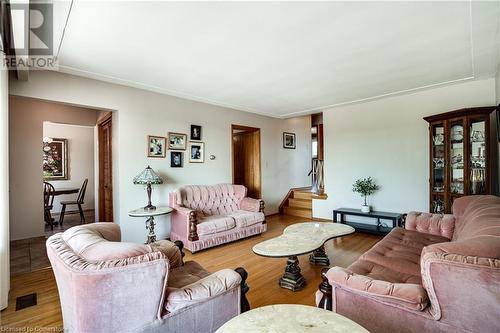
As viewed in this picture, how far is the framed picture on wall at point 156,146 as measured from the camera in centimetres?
393

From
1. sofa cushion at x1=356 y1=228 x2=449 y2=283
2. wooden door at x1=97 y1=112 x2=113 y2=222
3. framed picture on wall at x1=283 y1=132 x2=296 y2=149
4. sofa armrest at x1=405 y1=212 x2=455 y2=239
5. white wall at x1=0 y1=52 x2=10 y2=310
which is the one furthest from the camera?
framed picture on wall at x1=283 y1=132 x2=296 y2=149

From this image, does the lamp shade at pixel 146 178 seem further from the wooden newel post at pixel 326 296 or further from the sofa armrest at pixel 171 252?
the wooden newel post at pixel 326 296

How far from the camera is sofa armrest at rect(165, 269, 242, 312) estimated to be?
1.28m

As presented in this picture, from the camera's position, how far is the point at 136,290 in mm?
1154

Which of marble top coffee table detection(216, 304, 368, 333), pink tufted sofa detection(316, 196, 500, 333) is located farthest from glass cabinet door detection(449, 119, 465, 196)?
marble top coffee table detection(216, 304, 368, 333)

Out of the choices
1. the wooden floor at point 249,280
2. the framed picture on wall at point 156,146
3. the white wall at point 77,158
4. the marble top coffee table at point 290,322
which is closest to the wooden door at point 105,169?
the framed picture on wall at point 156,146

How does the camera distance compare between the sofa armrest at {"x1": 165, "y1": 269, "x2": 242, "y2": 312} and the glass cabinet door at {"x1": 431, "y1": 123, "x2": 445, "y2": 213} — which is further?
→ the glass cabinet door at {"x1": 431, "y1": 123, "x2": 445, "y2": 213}

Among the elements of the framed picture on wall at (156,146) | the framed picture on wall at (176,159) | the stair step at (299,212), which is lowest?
the stair step at (299,212)

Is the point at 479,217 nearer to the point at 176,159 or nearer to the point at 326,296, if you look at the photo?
the point at 326,296

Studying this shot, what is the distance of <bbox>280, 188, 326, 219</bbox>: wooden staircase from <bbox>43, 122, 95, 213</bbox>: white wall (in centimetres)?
574

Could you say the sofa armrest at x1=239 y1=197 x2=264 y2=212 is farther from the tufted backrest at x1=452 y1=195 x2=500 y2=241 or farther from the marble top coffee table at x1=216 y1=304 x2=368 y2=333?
the marble top coffee table at x1=216 y1=304 x2=368 y2=333

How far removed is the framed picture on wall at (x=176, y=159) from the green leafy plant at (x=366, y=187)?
11.1 ft

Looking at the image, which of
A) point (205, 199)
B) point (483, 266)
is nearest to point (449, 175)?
point (483, 266)

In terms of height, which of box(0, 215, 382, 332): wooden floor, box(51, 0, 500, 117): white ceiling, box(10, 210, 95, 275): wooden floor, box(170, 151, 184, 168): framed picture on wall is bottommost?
box(0, 215, 382, 332): wooden floor
